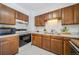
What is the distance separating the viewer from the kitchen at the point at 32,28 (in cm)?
165

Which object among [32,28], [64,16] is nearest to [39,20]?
[32,28]

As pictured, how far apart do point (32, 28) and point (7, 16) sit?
507 mm

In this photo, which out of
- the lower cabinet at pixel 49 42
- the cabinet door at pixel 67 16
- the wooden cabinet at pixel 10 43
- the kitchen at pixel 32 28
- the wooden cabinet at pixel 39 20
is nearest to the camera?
the kitchen at pixel 32 28

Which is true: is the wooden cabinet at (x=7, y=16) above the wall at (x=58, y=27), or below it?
above

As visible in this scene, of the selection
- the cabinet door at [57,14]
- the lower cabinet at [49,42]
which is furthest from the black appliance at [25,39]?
the cabinet door at [57,14]

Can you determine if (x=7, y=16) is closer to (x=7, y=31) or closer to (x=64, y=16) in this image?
(x=7, y=31)

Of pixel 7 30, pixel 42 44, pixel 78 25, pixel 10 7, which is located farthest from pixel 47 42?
pixel 10 7

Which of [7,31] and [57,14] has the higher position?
[57,14]

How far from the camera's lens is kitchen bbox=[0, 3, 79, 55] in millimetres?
1649

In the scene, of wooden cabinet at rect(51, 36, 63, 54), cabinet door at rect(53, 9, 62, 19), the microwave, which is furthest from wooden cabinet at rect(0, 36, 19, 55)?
cabinet door at rect(53, 9, 62, 19)

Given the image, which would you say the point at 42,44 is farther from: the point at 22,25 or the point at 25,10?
the point at 25,10

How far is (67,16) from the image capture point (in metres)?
2.28

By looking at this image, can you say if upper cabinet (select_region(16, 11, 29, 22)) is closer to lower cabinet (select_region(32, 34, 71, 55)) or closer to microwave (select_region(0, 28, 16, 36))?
microwave (select_region(0, 28, 16, 36))

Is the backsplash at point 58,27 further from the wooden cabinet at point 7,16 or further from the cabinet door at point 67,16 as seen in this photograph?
the wooden cabinet at point 7,16
